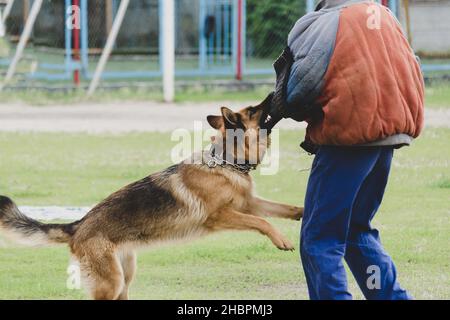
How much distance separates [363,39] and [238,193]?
1424mm

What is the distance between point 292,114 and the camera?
16.3ft

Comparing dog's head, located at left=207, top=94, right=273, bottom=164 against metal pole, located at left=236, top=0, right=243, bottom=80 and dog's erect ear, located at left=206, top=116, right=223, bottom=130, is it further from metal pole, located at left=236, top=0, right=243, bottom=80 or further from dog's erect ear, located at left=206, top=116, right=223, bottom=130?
metal pole, located at left=236, top=0, right=243, bottom=80

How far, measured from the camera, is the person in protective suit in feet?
15.5

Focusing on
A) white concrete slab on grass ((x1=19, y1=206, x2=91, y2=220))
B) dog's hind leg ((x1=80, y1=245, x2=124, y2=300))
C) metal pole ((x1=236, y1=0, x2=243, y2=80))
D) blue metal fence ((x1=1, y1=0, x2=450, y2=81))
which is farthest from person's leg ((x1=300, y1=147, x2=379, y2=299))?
metal pole ((x1=236, y1=0, x2=243, y2=80))

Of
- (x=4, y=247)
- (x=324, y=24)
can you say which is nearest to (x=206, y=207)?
(x=324, y=24)

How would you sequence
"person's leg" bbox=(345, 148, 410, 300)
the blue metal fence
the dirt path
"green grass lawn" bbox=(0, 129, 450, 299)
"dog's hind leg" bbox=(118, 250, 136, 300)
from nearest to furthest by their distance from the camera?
"person's leg" bbox=(345, 148, 410, 300) → "dog's hind leg" bbox=(118, 250, 136, 300) → "green grass lawn" bbox=(0, 129, 450, 299) → the dirt path → the blue metal fence

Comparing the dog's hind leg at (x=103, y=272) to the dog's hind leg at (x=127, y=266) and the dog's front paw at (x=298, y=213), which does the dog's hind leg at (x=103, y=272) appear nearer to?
the dog's hind leg at (x=127, y=266)

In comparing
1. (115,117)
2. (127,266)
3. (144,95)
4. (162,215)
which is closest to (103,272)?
(127,266)

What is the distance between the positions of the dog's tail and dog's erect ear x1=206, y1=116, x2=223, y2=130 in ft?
3.08

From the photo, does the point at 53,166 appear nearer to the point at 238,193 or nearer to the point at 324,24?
the point at 238,193

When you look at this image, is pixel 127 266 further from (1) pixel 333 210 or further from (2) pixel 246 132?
(1) pixel 333 210

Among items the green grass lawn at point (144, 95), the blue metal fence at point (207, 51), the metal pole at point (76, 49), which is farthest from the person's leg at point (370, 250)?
the metal pole at point (76, 49)

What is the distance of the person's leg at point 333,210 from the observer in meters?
4.81

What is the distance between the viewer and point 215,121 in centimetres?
581
